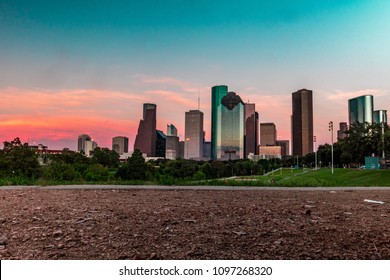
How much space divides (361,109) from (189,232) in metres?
63.0

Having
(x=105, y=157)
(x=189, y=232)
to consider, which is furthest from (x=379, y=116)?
(x=105, y=157)

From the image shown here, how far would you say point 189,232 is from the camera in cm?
484

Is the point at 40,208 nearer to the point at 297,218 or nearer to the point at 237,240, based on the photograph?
the point at 237,240

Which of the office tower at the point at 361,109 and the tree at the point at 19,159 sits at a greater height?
the office tower at the point at 361,109

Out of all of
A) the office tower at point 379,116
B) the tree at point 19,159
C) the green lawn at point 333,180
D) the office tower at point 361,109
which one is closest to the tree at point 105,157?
the tree at point 19,159

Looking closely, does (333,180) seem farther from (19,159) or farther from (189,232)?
(19,159)

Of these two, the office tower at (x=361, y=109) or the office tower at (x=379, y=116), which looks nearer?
the office tower at (x=379, y=116)

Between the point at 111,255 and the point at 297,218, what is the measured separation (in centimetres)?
382

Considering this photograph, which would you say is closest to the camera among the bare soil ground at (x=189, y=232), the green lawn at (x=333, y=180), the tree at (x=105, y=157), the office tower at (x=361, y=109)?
the bare soil ground at (x=189, y=232)

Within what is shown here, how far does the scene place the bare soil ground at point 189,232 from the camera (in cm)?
393

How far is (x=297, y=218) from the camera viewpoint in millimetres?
6078

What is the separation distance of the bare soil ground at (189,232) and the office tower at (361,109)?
174 feet

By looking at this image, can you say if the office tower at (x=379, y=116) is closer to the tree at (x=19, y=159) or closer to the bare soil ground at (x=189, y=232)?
the bare soil ground at (x=189, y=232)

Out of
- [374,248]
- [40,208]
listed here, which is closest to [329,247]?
[374,248]
